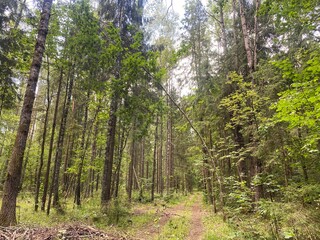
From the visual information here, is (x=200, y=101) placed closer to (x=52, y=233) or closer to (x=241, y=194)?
(x=241, y=194)

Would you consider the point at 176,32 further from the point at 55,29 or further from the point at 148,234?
the point at 148,234

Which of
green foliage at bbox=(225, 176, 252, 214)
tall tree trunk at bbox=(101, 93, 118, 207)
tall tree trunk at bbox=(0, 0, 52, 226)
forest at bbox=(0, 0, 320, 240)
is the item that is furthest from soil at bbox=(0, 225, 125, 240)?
tall tree trunk at bbox=(101, 93, 118, 207)

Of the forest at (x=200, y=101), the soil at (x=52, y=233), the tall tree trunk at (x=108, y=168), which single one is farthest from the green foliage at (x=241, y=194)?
the tall tree trunk at (x=108, y=168)

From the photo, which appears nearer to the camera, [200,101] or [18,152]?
[18,152]

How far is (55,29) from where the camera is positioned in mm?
9102

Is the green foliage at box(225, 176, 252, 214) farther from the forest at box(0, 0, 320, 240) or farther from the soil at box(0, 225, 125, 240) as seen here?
the soil at box(0, 225, 125, 240)

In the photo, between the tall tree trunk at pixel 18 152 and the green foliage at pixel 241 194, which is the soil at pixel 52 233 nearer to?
the tall tree trunk at pixel 18 152

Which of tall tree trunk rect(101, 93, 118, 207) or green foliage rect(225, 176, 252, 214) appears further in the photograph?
tall tree trunk rect(101, 93, 118, 207)

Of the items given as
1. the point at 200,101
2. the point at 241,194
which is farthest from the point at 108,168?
the point at 241,194

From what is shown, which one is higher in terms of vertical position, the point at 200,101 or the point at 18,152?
the point at 200,101

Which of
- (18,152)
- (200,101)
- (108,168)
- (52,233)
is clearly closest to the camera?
(52,233)

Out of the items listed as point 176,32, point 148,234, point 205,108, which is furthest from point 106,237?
point 176,32

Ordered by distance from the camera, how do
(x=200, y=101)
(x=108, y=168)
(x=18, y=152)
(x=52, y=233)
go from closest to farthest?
(x=52, y=233) → (x=18, y=152) → (x=108, y=168) → (x=200, y=101)

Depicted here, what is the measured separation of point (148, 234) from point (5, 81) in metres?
9.35
